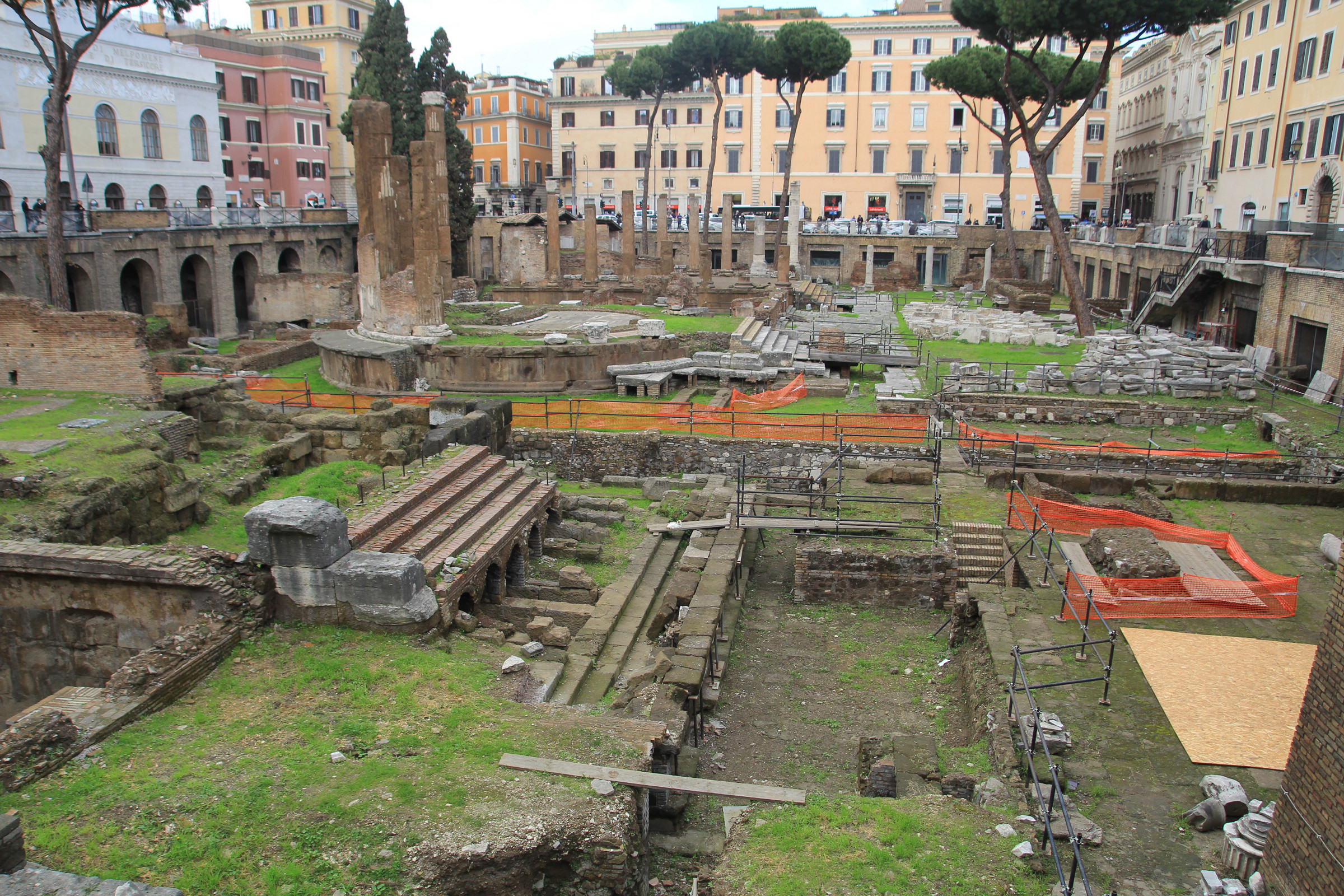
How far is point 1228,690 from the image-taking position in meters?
9.04

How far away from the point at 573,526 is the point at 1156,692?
9.25 metres

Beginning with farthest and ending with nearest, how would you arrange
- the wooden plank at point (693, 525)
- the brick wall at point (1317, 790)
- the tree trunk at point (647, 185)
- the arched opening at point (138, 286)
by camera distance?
1. the tree trunk at point (647, 185)
2. the arched opening at point (138, 286)
3. the wooden plank at point (693, 525)
4. the brick wall at point (1317, 790)

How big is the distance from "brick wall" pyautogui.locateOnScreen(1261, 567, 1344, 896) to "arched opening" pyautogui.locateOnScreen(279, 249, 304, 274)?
42.2 metres

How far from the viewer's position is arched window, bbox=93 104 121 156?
37594 millimetres

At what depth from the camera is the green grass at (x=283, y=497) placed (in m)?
13.1

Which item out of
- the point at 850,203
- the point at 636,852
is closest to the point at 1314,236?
the point at 636,852

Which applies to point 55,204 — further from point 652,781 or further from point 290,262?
point 652,781

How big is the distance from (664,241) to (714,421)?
95.2 feet

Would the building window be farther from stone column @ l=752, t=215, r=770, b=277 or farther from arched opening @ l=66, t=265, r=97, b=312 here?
stone column @ l=752, t=215, r=770, b=277

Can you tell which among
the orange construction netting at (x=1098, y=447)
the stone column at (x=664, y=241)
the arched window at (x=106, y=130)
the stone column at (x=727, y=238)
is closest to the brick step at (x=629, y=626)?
the orange construction netting at (x=1098, y=447)

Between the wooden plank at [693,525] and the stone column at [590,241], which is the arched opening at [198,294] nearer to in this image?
the stone column at [590,241]

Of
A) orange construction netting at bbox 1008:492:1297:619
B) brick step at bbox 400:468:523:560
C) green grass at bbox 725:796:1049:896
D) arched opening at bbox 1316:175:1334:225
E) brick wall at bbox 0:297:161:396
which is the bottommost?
green grass at bbox 725:796:1049:896

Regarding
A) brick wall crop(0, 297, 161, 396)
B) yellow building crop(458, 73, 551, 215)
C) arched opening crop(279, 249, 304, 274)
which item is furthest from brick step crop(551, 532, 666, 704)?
yellow building crop(458, 73, 551, 215)

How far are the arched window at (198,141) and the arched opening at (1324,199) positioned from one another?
4370 centimetres
